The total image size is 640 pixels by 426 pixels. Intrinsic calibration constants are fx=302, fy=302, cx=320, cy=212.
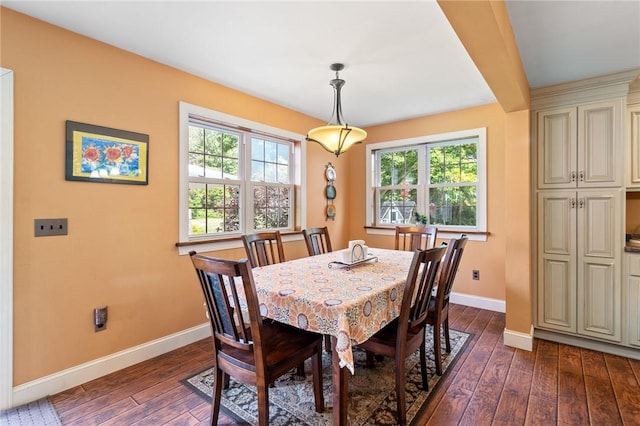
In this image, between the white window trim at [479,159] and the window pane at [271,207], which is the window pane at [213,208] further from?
the white window trim at [479,159]

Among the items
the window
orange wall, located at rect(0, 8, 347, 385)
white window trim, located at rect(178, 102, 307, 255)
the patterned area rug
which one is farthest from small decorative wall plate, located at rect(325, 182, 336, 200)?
the patterned area rug

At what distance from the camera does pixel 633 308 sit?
8.13 ft

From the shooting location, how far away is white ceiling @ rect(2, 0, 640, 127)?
184 centimetres

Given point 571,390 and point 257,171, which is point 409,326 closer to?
point 571,390

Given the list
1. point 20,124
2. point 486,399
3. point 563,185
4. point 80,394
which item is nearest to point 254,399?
point 80,394

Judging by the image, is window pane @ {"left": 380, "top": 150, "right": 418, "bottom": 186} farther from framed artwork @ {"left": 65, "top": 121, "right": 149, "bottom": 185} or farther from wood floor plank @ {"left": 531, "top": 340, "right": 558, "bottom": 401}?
framed artwork @ {"left": 65, "top": 121, "right": 149, "bottom": 185}

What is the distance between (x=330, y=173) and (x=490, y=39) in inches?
116

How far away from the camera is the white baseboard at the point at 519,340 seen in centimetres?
263

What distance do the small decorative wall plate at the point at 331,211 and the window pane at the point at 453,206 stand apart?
1.35 m

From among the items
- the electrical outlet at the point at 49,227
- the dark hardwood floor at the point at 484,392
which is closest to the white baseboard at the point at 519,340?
the dark hardwood floor at the point at 484,392

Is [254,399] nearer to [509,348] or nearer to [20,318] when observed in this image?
[20,318]

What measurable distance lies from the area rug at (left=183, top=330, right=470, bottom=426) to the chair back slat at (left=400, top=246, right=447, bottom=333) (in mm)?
493

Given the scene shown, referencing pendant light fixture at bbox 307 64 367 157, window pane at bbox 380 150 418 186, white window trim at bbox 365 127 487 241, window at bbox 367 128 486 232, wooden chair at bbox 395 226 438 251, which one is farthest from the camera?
window pane at bbox 380 150 418 186

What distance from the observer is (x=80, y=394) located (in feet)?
6.61
